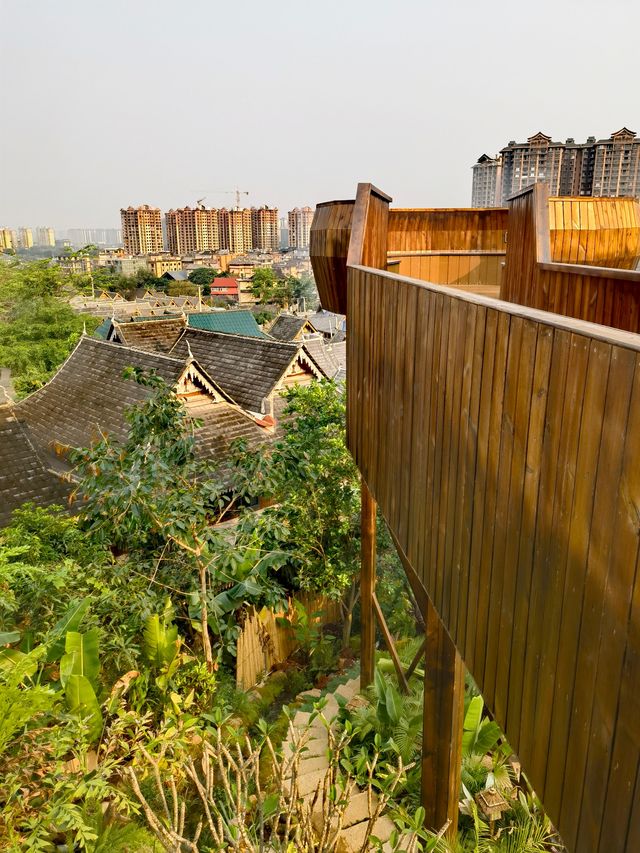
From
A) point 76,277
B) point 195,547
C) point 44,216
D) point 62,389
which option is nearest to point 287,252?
point 44,216

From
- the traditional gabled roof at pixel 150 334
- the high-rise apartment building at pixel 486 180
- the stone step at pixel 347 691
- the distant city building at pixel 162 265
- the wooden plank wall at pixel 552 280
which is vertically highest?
the high-rise apartment building at pixel 486 180

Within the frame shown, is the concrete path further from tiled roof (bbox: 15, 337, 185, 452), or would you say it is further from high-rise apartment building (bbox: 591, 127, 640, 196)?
high-rise apartment building (bbox: 591, 127, 640, 196)

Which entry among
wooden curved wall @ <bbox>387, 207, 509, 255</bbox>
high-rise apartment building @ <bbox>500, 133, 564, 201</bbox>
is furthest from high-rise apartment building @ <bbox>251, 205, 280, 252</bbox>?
wooden curved wall @ <bbox>387, 207, 509, 255</bbox>

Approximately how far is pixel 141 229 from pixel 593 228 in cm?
17119

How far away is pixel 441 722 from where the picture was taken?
405 cm

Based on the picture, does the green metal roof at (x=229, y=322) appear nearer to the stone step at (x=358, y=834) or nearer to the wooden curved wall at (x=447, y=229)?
the wooden curved wall at (x=447, y=229)

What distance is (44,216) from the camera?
19012 centimetres

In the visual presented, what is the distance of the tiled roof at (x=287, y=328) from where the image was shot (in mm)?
36000

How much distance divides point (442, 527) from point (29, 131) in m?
97.1

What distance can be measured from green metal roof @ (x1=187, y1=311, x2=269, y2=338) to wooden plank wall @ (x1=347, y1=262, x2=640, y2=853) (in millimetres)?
28043

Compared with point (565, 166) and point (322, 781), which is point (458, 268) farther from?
point (565, 166)

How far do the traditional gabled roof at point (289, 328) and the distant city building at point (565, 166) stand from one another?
17106mm

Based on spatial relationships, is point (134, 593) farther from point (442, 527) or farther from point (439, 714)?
point (442, 527)

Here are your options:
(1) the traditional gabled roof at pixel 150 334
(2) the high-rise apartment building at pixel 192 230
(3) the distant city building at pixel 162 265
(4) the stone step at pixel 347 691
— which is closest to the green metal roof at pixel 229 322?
(1) the traditional gabled roof at pixel 150 334
